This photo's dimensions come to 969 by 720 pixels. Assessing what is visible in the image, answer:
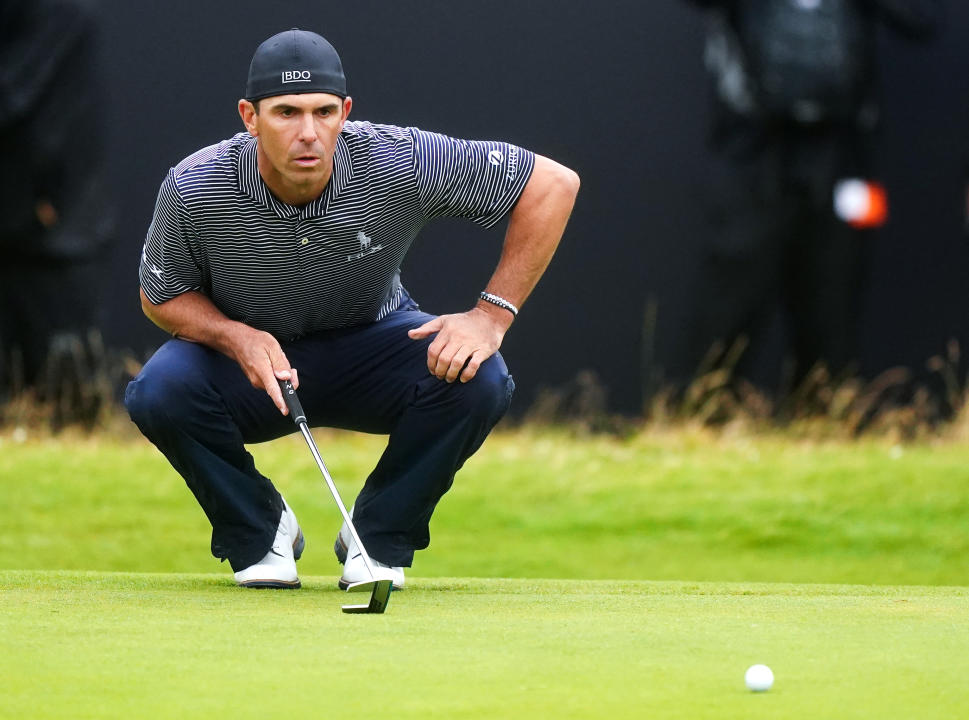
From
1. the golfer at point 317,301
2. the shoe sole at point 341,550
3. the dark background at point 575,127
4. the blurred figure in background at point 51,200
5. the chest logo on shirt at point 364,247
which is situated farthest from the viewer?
the dark background at point 575,127

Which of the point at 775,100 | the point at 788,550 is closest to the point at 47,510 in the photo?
the point at 788,550

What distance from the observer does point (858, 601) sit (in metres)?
2.93

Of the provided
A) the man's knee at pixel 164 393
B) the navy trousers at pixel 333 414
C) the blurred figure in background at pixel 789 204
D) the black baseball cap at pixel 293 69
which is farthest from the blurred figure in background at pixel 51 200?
the black baseball cap at pixel 293 69

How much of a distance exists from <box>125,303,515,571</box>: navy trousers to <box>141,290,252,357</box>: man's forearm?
0.04 meters

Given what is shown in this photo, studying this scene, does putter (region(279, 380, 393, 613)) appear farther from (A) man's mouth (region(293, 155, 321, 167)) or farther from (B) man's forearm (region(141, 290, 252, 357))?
(A) man's mouth (region(293, 155, 321, 167))

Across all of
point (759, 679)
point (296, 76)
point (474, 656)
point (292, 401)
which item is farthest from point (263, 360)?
point (759, 679)

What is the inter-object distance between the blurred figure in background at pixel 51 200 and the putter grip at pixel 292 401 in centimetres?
393

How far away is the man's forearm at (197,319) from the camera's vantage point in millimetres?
3150

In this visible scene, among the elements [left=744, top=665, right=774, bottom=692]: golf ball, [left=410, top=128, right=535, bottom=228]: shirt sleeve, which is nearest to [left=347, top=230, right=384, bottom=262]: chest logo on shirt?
[left=410, top=128, right=535, bottom=228]: shirt sleeve

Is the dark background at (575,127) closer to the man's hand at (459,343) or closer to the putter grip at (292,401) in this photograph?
the man's hand at (459,343)

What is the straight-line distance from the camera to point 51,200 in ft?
21.9

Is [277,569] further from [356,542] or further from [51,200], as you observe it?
[51,200]

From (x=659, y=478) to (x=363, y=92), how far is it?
7.10 ft

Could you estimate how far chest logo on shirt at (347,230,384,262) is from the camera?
10.4ft
